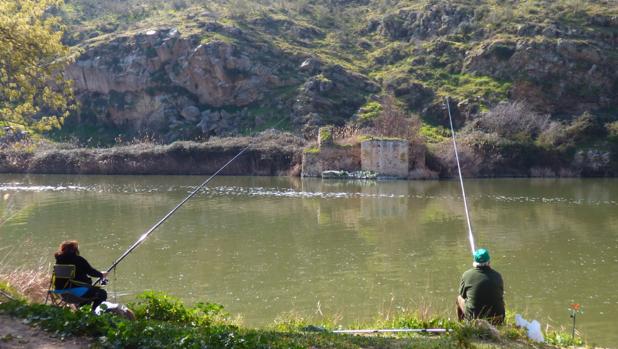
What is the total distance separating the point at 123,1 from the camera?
106875 mm

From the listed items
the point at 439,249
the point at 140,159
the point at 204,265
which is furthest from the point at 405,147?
the point at 204,265

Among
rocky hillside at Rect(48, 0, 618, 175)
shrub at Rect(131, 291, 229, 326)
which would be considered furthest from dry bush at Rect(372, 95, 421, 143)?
shrub at Rect(131, 291, 229, 326)

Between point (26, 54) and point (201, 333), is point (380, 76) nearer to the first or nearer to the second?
point (26, 54)

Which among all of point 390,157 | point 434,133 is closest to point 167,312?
point 390,157

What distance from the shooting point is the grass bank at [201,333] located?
680 cm

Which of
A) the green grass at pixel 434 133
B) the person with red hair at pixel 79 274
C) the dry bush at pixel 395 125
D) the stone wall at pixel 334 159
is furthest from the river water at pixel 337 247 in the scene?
the green grass at pixel 434 133

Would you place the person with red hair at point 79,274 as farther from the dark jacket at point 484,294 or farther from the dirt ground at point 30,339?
the dark jacket at point 484,294

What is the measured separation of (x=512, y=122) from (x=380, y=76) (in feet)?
67.1

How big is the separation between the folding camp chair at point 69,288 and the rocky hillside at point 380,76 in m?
48.9

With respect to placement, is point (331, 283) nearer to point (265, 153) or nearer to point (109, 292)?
point (109, 292)

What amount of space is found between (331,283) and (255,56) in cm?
6295

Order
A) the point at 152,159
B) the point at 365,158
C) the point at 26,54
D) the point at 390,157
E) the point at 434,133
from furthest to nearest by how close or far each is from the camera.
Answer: the point at 434,133
the point at 152,159
the point at 365,158
the point at 390,157
the point at 26,54

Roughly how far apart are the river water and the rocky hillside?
23274mm

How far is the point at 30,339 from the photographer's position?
276 inches
